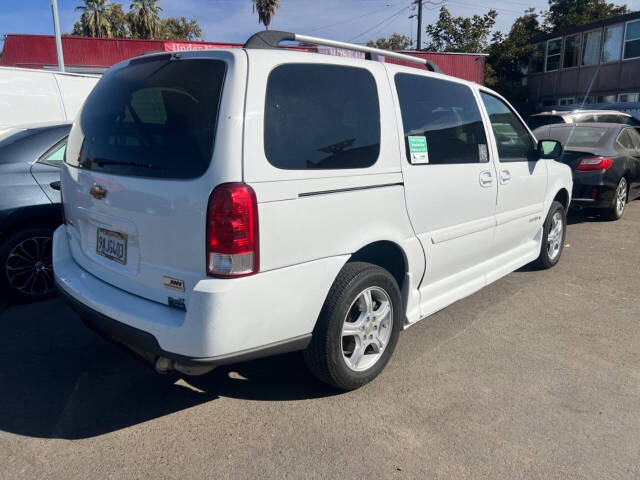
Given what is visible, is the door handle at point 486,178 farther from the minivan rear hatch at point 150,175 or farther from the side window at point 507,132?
the minivan rear hatch at point 150,175

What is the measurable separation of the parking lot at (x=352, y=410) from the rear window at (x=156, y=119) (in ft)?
4.46

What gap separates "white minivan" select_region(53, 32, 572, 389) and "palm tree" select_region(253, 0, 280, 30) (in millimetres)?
37354

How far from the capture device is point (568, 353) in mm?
Result: 3684

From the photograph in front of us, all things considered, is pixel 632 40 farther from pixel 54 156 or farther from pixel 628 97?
pixel 54 156

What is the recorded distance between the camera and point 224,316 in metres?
2.39

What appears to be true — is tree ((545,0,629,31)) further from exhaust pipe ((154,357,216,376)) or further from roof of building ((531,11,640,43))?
exhaust pipe ((154,357,216,376))

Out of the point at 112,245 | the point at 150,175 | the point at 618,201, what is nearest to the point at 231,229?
the point at 150,175

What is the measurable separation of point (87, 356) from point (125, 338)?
3.96ft

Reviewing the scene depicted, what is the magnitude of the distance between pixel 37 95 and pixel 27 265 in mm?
3163

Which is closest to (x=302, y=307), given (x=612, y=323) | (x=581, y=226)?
(x=612, y=323)

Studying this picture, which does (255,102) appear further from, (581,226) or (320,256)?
(581,226)

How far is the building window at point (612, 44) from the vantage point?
25188 millimetres

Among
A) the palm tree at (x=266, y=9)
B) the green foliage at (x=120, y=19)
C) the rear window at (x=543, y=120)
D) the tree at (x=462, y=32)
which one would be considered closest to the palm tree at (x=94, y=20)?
the green foliage at (x=120, y=19)

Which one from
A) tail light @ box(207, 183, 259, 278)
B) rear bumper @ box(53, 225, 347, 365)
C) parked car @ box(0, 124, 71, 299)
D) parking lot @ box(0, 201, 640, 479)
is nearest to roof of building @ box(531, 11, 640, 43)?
parking lot @ box(0, 201, 640, 479)
